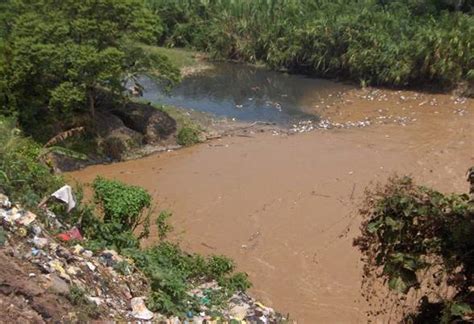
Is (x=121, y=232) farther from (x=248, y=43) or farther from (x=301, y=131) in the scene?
(x=248, y=43)

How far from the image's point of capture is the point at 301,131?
2052 cm

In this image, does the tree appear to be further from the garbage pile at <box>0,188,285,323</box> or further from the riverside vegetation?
the garbage pile at <box>0,188,285,323</box>

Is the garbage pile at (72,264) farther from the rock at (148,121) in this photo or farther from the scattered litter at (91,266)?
the rock at (148,121)

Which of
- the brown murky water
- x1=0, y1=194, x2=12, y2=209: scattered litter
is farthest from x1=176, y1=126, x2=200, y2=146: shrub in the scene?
x1=0, y1=194, x2=12, y2=209: scattered litter

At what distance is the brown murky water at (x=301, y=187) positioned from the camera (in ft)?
37.3

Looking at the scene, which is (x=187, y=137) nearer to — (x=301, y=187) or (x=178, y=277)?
(x=301, y=187)

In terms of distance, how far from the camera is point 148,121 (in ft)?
63.5

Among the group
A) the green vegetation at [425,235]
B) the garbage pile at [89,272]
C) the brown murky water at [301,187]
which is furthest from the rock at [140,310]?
the brown murky water at [301,187]

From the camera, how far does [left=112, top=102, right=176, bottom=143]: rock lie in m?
19.2

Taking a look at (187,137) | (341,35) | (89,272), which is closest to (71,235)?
(89,272)

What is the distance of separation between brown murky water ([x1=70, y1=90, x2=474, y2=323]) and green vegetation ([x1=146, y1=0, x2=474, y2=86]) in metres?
2.90

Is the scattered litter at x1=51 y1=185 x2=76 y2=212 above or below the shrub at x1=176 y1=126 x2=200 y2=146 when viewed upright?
above

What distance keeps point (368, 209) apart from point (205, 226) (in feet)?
22.9

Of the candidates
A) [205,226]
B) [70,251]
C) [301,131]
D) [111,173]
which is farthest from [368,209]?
[301,131]
